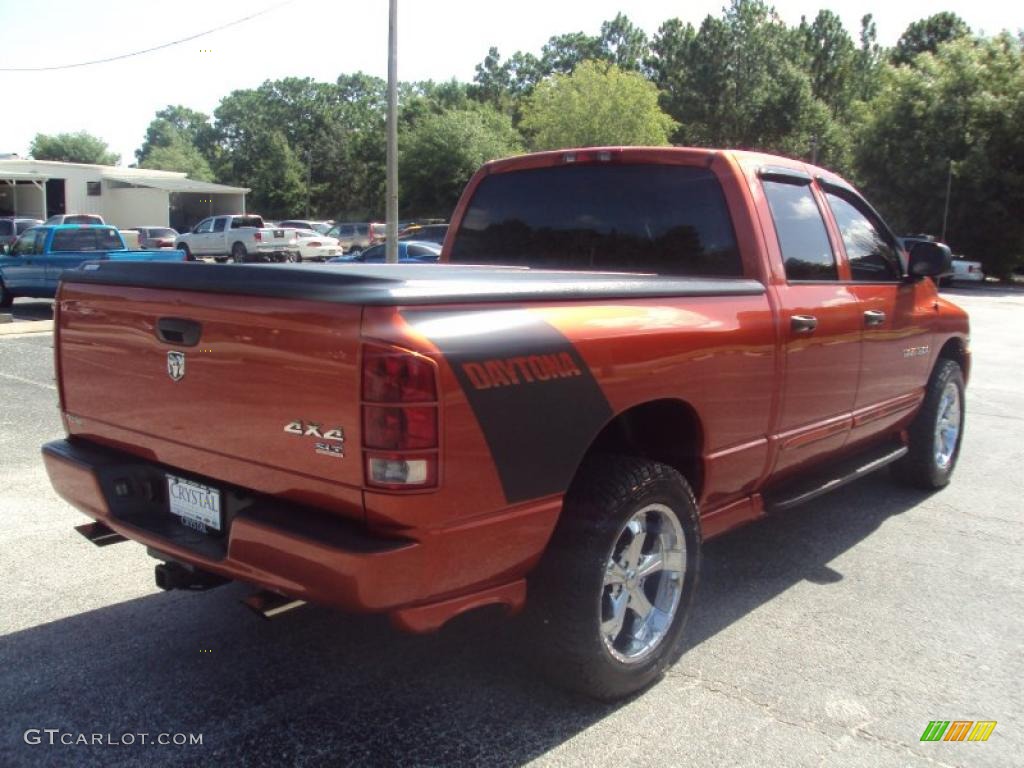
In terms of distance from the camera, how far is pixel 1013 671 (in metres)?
3.51

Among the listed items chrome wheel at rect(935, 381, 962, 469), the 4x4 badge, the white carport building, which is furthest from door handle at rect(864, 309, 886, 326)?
the white carport building

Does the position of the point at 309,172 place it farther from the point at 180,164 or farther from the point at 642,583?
the point at 642,583

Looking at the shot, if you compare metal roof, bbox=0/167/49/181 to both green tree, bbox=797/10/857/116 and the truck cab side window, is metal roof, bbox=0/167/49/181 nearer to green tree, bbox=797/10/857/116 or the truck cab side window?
the truck cab side window

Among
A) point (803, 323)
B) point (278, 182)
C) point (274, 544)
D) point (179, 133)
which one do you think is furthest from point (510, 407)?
point (179, 133)

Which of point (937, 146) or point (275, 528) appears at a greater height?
point (937, 146)

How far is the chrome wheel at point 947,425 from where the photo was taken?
577 centimetres

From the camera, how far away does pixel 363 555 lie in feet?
7.82

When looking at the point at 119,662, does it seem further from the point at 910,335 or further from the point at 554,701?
the point at 910,335

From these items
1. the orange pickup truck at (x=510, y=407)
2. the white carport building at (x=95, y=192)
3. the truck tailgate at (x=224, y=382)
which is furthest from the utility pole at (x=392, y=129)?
the white carport building at (x=95, y=192)

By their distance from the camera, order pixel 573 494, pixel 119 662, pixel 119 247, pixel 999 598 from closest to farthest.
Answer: pixel 573 494, pixel 119 662, pixel 999 598, pixel 119 247

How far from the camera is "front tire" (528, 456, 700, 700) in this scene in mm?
2910

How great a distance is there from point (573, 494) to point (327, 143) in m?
85.9

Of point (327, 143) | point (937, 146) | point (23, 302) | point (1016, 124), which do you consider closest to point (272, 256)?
point (23, 302)

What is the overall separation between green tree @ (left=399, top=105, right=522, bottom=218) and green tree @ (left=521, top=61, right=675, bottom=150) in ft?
16.7
